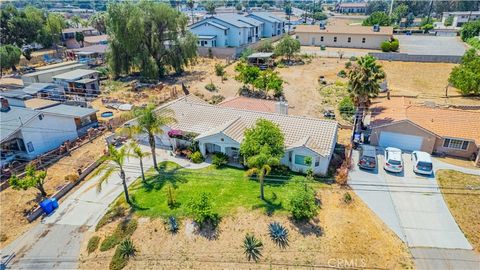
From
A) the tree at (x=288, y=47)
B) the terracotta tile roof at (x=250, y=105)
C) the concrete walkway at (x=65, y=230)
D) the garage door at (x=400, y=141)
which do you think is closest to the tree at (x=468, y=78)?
the garage door at (x=400, y=141)

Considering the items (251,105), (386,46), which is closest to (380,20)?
(386,46)

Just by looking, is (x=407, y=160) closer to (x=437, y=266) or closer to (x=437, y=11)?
(x=437, y=266)

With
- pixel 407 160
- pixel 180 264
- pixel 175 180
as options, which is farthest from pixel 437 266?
pixel 175 180

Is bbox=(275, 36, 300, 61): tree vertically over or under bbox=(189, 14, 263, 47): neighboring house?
under

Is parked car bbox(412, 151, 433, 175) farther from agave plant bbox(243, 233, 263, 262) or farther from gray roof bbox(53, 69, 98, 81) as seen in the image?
gray roof bbox(53, 69, 98, 81)

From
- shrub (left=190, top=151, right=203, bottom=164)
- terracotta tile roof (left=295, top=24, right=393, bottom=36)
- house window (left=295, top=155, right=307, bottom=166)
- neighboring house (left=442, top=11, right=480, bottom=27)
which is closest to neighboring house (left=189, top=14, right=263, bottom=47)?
terracotta tile roof (left=295, top=24, right=393, bottom=36)

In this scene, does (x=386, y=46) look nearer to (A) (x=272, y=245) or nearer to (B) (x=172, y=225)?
(A) (x=272, y=245)

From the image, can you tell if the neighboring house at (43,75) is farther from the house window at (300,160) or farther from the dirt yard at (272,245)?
the house window at (300,160)
